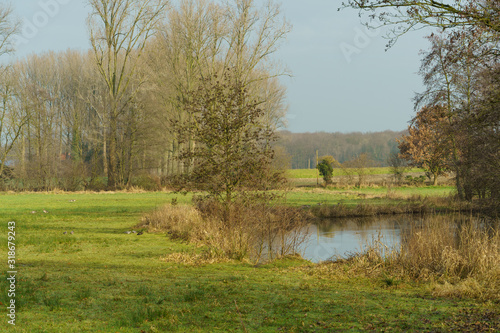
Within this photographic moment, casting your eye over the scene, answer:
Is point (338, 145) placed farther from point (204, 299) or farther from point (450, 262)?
point (204, 299)

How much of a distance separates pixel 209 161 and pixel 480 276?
683 cm

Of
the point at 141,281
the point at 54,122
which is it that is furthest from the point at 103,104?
the point at 141,281

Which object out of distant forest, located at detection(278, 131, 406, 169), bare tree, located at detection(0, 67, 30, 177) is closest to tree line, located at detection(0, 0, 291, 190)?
bare tree, located at detection(0, 67, 30, 177)

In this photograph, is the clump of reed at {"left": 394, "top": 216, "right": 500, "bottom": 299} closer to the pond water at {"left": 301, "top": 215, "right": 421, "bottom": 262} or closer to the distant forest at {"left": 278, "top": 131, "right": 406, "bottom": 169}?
the pond water at {"left": 301, "top": 215, "right": 421, "bottom": 262}

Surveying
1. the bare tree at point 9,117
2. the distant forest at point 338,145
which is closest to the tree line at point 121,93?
the bare tree at point 9,117

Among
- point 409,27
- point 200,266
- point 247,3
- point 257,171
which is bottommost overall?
point 200,266

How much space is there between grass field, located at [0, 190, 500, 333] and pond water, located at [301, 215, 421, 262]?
8.96 ft

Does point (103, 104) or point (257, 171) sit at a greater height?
point (103, 104)

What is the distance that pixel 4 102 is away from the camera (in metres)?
43.4

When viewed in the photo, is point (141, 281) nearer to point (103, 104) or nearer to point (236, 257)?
point (236, 257)

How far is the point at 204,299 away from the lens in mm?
7266

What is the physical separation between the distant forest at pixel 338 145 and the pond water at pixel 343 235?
229ft

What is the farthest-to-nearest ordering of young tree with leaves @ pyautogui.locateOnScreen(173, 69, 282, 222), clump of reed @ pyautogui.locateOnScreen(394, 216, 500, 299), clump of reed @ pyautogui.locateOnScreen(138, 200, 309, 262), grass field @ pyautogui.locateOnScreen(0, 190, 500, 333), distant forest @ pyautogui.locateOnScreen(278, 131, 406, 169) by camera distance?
distant forest @ pyautogui.locateOnScreen(278, 131, 406, 169)
young tree with leaves @ pyautogui.locateOnScreen(173, 69, 282, 222)
clump of reed @ pyautogui.locateOnScreen(138, 200, 309, 262)
clump of reed @ pyautogui.locateOnScreen(394, 216, 500, 299)
grass field @ pyautogui.locateOnScreen(0, 190, 500, 333)

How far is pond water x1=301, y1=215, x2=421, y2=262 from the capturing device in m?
14.0
